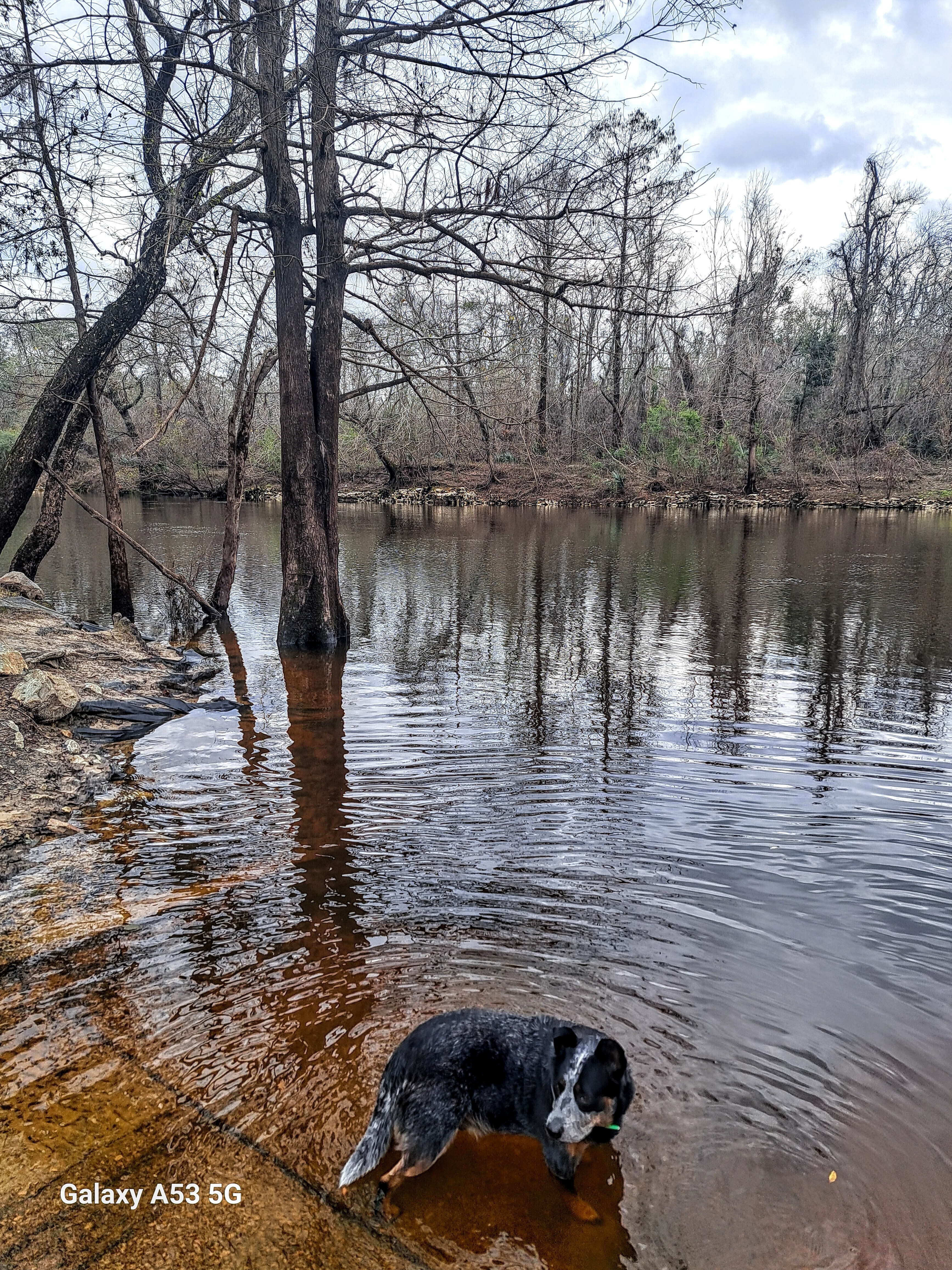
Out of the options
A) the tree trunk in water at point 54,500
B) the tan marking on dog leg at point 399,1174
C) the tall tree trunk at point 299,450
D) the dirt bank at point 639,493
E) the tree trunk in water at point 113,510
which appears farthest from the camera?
the dirt bank at point 639,493

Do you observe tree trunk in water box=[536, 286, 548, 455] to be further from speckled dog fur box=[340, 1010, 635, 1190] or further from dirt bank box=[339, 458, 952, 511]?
dirt bank box=[339, 458, 952, 511]

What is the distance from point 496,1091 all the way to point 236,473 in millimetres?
12457

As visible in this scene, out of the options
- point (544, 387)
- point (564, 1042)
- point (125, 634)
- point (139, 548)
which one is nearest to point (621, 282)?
point (544, 387)

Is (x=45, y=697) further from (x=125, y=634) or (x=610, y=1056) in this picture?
(x=610, y=1056)

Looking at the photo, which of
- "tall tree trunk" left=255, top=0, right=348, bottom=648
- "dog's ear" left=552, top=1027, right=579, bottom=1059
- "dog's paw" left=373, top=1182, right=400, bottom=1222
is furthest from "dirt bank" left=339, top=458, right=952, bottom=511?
"dog's paw" left=373, top=1182, right=400, bottom=1222

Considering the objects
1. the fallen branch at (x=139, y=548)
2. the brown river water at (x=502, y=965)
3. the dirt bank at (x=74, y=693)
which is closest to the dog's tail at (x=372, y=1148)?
the brown river water at (x=502, y=965)

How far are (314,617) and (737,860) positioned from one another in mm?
7975

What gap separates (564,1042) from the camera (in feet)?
8.39

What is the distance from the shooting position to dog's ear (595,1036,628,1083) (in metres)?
2.42

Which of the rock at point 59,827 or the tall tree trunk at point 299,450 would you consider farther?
the tall tree trunk at point 299,450

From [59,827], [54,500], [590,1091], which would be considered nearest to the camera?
[590,1091]

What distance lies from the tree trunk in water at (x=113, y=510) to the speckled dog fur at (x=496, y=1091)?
34.6 ft

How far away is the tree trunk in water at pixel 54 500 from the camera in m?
11.4

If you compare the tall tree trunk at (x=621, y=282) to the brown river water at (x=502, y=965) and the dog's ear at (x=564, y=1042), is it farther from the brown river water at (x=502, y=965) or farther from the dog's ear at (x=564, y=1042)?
the dog's ear at (x=564, y=1042)
